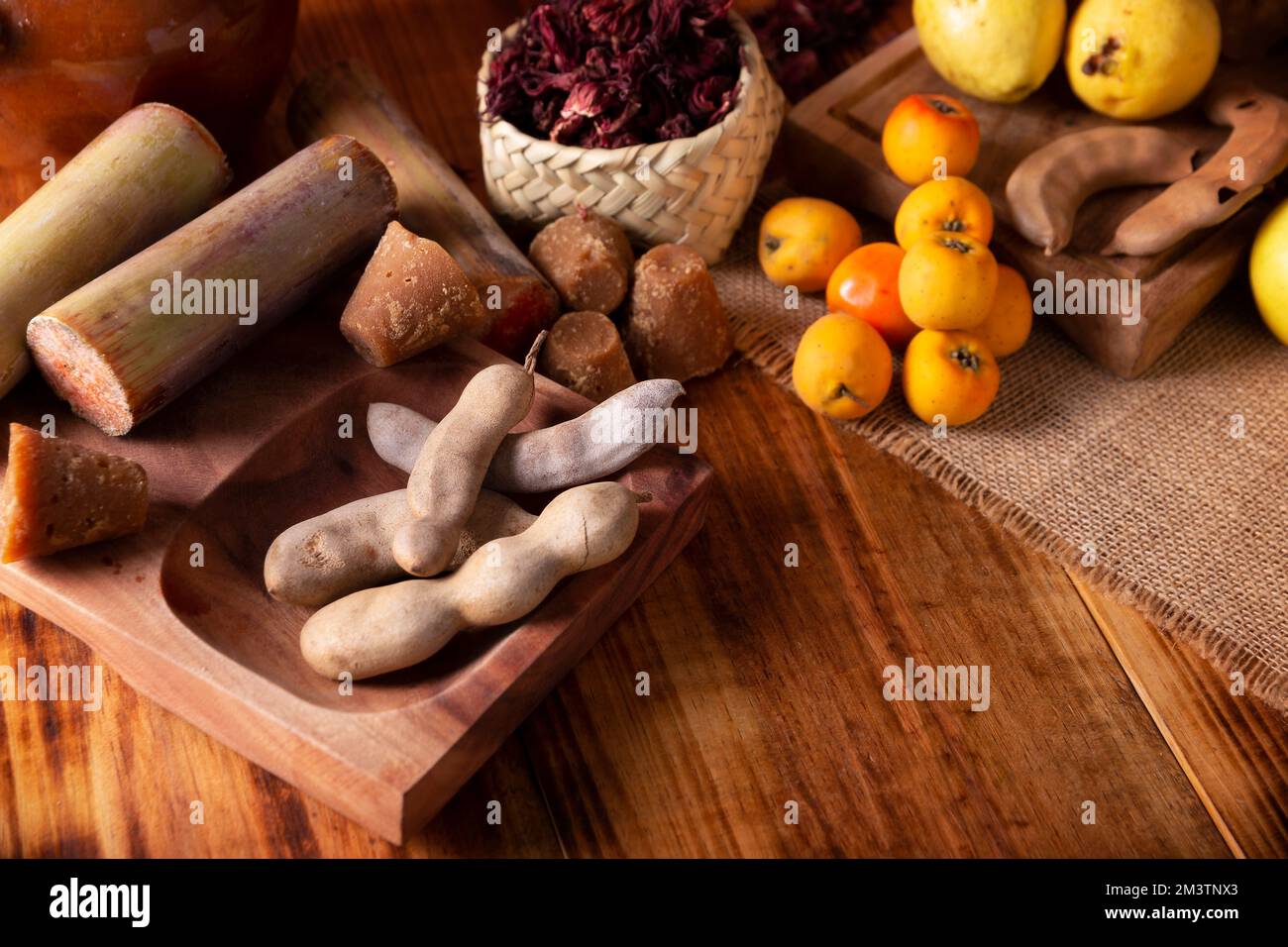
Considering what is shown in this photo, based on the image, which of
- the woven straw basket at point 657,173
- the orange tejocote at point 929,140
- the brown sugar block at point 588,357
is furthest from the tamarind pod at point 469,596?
the orange tejocote at point 929,140

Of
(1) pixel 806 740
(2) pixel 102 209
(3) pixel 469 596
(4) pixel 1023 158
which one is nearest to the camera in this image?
(3) pixel 469 596

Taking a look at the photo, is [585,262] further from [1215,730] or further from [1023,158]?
[1215,730]

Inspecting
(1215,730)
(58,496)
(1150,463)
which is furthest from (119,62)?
(1215,730)

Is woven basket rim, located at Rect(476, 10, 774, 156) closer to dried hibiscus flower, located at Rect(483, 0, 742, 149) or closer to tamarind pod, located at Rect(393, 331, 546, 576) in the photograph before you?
dried hibiscus flower, located at Rect(483, 0, 742, 149)

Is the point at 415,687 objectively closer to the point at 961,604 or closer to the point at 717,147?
the point at 961,604

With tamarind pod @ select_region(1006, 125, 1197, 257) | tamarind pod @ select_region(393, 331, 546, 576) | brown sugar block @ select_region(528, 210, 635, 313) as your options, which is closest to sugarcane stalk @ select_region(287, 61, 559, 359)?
brown sugar block @ select_region(528, 210, 635, 313)

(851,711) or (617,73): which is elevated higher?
(617,73)

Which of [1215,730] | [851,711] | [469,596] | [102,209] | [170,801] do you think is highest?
[102,209]

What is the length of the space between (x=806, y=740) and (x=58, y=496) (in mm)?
724

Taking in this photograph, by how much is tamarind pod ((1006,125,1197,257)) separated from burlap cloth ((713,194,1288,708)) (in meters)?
0.15

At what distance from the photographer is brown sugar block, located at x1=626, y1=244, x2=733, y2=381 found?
4.74 ft

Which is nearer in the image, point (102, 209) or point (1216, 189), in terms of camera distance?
point (102, 209)

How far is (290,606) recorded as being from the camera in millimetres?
1177

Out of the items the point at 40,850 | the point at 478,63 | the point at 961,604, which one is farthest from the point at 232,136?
the point at 961,604
